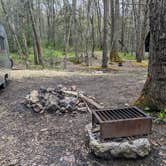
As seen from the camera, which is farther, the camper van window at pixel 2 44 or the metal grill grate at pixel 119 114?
the camper van window at pixel 2 44

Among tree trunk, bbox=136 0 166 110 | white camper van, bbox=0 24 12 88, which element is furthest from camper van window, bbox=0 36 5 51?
tree trunk, bbox=136 0 166 110

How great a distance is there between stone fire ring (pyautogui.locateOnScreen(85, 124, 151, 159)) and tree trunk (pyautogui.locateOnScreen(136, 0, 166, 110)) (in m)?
1.20

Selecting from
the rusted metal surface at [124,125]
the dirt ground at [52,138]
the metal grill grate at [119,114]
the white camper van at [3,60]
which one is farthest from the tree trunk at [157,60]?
the white camper van at [3,60]

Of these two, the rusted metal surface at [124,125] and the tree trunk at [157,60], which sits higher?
the tree trunk at [157,60]

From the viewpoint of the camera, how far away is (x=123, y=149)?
3068 mm

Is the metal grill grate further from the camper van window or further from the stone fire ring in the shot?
the camper van window

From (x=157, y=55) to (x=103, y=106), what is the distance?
1.61 meters

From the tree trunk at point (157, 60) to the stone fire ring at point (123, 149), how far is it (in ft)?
3.93

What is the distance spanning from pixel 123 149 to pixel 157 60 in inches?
67.3

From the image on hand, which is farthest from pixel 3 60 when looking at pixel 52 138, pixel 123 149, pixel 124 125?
pixel 123 149

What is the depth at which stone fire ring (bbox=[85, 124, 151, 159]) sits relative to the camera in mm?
3072

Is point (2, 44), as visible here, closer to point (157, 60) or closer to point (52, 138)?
point (52, 138)

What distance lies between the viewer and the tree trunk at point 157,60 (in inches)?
153

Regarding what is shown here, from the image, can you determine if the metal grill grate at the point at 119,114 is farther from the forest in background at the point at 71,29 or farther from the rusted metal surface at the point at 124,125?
the forest in background at the point at 71,29
